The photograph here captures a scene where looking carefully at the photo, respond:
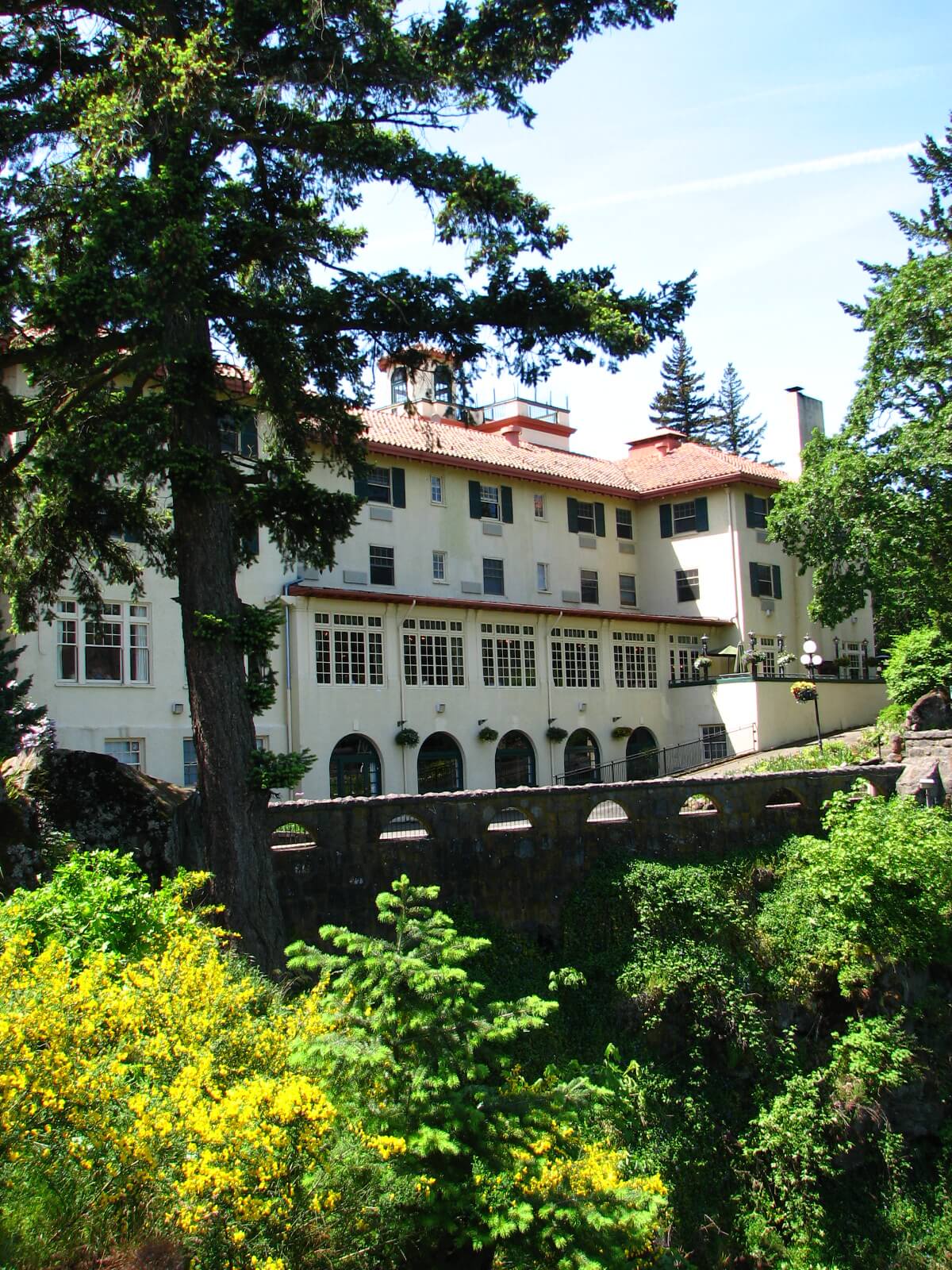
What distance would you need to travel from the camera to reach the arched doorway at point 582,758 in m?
31.2

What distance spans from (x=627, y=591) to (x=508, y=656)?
847cm

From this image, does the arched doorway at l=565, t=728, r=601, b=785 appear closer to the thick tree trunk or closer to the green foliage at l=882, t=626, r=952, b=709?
the green foliage at l=882, t=626, r=952, b=709

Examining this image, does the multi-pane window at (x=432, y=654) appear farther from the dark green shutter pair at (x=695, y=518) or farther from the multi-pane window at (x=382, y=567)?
the dark green shutter pair at (x=695, y=518)

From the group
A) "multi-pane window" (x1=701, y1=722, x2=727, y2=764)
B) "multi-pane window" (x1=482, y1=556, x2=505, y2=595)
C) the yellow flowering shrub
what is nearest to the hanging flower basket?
"multi-pane window" (x1=701, y1=722, x2=727, y2=764)

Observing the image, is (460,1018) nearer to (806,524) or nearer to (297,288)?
(297,288)

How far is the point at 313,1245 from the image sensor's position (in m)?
6.36

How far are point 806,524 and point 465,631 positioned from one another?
10084 mm

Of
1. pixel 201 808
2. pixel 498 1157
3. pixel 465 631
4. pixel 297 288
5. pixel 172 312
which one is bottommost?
pixel 498 1157

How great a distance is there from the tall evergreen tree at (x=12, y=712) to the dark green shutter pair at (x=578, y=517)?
67.1 feet

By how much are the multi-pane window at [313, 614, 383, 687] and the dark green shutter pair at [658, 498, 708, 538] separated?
13502mm

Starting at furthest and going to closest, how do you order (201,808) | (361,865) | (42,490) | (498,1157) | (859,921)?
(859,921) → (361,865) → (42,490) → (201,808) → (498,1157)

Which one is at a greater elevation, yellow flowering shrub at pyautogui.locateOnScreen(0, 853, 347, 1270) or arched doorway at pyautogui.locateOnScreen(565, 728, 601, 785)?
arched doorway at pyautogui.locateOnScreen(565, 728, 601, 785)

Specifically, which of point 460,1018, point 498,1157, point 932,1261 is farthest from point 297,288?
point 932,1261

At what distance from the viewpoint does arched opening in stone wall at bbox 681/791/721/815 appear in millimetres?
19062
